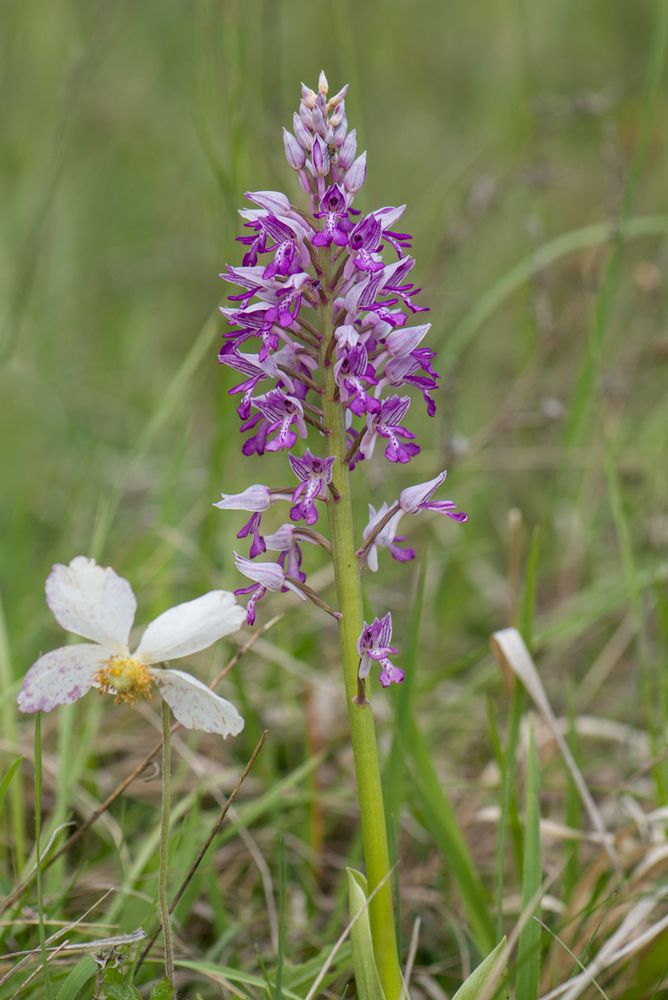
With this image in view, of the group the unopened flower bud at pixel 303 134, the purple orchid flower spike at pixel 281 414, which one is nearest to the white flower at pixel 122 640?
the purple orchid flower spike at pixel 281 414

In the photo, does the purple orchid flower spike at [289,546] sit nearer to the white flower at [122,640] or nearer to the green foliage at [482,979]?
the white flower at [122,640]

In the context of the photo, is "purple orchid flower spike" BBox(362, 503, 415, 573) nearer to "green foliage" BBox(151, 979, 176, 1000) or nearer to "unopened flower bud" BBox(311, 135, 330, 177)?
Result: "unopened flower bud" BBox(311, 135, 330, 177)

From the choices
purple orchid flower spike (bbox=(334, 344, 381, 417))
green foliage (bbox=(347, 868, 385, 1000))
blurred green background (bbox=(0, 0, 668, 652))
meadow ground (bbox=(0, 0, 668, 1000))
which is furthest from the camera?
blurred green background (bbox=(0, 0, 668, 652))

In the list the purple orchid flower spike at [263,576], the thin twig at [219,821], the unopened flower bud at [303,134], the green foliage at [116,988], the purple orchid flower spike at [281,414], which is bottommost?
the green foliage at [116,988]

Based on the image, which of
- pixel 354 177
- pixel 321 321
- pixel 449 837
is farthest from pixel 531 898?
pixel 354 177

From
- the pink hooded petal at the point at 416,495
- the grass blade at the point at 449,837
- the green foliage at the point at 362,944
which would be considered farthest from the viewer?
the grass blade at the point at 449,837

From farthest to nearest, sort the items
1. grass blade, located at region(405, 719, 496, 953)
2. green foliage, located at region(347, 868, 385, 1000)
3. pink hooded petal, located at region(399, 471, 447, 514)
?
1. grass blade, located at region(405, 719, 496, 953)
2. pink hooded petal, located at region(399, 471, 447, 514)
3. green foliage, located at region(347, 868, 385, 1000)

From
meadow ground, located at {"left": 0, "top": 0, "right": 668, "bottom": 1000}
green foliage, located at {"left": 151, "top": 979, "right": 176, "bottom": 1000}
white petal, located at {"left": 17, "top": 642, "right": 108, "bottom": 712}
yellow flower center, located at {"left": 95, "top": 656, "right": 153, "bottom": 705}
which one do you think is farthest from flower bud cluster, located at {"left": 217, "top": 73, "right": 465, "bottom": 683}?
green foliage, located at {"left": 151, "top": 979, "right": 176, "bottom": 1000}
